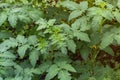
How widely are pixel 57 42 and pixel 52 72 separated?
29 centimetres

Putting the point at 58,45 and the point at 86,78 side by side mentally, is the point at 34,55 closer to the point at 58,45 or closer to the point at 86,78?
the point at 58,45

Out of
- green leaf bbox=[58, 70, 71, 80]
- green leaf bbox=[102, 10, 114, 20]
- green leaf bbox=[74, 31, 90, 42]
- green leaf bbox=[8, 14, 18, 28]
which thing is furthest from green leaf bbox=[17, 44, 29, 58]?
green leaf bbox=[102, 10, 114, 20]

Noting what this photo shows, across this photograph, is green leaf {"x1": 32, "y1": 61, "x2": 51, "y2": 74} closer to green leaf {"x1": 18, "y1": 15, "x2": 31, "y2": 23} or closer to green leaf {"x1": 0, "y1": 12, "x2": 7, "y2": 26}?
green leaf {"x1": 18, "y1": 15, "x2": 31, "y2": 23}

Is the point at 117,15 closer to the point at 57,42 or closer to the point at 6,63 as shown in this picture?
the point at 57,42

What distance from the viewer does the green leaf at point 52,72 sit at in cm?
303

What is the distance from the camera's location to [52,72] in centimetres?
304

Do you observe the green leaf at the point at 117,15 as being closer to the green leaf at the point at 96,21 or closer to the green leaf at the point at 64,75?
the green leaf at the point at 96,21

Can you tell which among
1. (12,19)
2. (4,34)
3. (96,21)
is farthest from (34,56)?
(96,21)

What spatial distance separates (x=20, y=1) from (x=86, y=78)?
3.97 feet

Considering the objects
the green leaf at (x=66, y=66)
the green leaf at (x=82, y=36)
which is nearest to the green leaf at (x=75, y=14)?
the green leaf at (x=82, y=36)

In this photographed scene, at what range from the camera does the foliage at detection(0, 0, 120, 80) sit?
3.05 meters

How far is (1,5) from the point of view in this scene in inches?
136

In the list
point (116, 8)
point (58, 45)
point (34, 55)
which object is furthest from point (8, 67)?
point (116, 8)

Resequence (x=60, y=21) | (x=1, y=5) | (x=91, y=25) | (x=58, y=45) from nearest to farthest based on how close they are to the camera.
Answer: (x=58, y=45), (x=91, y=25), (x=1, y=5), (x=60, y=21)
